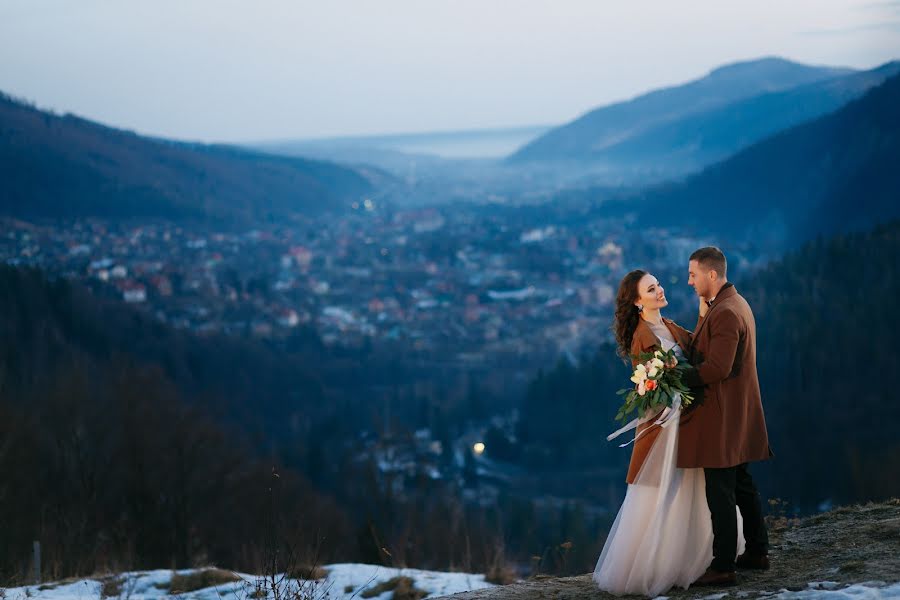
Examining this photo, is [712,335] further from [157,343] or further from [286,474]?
[157,343]

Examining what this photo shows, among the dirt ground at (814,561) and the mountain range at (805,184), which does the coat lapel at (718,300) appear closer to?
the dirt ground at (814,561)

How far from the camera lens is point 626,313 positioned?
5.11 metres

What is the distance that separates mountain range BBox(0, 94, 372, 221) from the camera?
100 m

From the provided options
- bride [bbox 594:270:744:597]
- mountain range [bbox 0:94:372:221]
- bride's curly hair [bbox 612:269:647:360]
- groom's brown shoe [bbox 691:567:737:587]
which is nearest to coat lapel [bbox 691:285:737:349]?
bride [bbox 594:270:744:597]

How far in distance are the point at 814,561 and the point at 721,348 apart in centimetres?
152

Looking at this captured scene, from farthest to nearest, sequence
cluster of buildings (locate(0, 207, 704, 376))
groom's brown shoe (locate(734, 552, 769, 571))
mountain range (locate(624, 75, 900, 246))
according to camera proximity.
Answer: mountain range (locate(624, 75, 900, 246))
cluster of buildings (locate(0, 207, 704, 376))
groom's brown shoe (locate(734, 552, 769, 571))

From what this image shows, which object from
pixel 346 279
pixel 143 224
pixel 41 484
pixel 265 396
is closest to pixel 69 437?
pixel 41 484

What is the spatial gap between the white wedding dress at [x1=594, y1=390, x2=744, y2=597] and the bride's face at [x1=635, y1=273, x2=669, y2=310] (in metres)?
0.55

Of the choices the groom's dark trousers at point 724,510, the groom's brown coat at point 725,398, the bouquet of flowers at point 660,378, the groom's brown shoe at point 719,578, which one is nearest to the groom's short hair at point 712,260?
the groom's brown coat at point 725,398

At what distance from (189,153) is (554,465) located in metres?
111

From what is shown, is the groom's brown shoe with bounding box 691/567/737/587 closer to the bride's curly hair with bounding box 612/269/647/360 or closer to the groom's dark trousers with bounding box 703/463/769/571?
the groom's dark trousers with bounding box 703/463/769/571

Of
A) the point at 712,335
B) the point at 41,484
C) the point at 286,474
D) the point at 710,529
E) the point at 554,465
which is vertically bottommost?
the point at 554,465

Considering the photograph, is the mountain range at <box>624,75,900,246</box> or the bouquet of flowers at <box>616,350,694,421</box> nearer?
the bouquet of flowers at <box>616,350,694,421</box>

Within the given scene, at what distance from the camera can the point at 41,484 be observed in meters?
20.6
